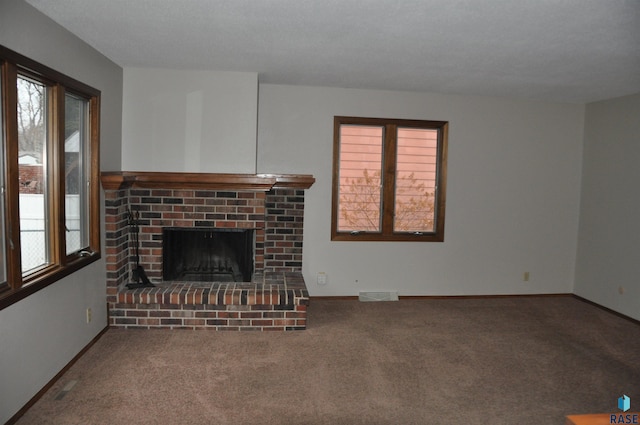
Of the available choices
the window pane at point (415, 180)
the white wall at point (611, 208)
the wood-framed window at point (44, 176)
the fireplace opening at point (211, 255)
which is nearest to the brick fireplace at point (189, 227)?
the fireplace opening at point (211, 255)

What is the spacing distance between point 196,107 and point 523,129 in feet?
12.0

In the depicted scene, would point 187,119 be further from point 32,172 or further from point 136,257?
point 32,172

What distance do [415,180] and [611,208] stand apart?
6.94 ft

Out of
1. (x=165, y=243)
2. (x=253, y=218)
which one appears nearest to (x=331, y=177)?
(x=253, y=218)

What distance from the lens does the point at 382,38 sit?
3061mm

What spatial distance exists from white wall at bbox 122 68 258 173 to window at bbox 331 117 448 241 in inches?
46.7

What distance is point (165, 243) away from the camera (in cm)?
448

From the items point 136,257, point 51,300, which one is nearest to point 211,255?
point 136,257

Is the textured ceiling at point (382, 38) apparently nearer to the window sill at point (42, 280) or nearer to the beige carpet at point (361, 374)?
the window sill at point (42, 280)

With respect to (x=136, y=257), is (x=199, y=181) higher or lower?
higher

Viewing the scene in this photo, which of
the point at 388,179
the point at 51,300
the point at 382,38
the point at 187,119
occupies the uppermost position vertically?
the point at 382,38

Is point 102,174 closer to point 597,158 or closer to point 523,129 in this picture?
point 523,129

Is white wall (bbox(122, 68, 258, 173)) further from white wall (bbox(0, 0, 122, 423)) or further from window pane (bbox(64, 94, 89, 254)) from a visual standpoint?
window pane (bbox(64, 94, 89, 254))

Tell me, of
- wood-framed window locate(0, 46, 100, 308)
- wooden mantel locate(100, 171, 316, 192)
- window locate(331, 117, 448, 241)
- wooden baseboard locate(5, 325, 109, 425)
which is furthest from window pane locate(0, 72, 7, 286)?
window locate(331, 117, 448, 241)
